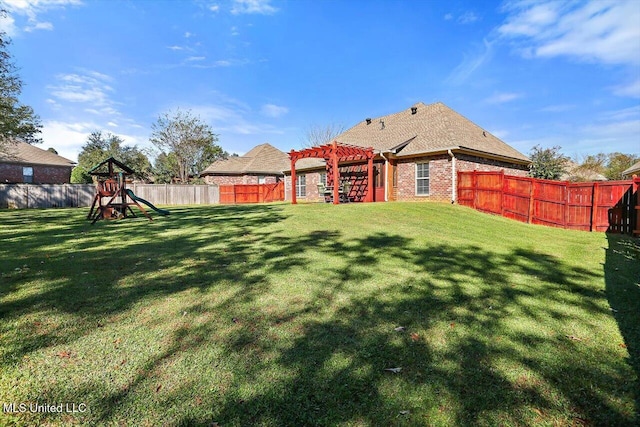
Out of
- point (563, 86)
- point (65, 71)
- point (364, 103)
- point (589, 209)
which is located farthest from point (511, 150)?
point (65, 71)

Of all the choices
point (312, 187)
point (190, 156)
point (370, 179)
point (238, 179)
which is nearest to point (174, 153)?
point (190, 156)

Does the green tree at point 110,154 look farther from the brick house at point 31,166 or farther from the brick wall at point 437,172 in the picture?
the brick wall at point 437,172

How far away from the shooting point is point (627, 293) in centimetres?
372

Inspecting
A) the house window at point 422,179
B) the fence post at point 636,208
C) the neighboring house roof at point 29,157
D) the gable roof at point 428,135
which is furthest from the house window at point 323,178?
the neighboring house roof at point 29,157

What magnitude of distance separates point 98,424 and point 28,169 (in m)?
35.9

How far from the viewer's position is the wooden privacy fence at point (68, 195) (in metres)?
20.2

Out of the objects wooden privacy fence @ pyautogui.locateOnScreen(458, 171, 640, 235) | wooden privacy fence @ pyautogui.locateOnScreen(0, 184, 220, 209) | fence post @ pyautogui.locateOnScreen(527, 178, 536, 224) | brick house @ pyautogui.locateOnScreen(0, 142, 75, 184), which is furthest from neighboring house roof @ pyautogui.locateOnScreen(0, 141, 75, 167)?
fence post @ pyautogui.locateOnScreen(527, 178, 536, 224)

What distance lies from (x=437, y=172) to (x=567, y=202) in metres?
5.54

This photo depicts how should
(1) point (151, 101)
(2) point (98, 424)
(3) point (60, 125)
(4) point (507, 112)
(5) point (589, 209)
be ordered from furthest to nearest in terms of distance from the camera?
1. (1) point (151, 101)
2. (3) point (60, 125)
3. (4) point (507, 112)
4. (5) point (589, 209)
5. (2) point (98, 424)

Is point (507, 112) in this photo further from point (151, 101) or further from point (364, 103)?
point (151, 101)

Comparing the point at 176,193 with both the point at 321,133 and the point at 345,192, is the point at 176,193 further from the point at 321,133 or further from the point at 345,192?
the point at 321,133

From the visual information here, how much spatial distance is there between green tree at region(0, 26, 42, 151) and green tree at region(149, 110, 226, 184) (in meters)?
17.0

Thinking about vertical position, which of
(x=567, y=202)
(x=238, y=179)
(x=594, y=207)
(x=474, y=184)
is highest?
(x=238, y=179)

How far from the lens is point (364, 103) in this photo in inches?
1340
